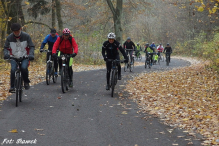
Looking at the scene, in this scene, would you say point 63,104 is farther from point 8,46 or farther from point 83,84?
point 83,84

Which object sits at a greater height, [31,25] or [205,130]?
[31,25]

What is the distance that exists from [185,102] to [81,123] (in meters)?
4.31

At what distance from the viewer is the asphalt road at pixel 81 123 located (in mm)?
6051

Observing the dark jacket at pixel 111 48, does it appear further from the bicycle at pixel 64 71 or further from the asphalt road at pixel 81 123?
the asphalt road at pixel 81 123

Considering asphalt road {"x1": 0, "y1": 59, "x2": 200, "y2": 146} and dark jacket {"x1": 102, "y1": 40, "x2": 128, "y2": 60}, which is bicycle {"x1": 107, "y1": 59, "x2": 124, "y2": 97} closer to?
dark jacket {"x1": 102, "y1": 40, "x2": 128, "y2": 60}

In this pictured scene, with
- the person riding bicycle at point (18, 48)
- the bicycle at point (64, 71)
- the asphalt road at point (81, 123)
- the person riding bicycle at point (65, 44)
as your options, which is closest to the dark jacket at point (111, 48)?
the person riding bicycle at point (65, 44)

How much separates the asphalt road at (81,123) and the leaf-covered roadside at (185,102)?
0.45 metres

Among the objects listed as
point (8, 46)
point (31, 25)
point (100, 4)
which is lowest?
point (8, 46)

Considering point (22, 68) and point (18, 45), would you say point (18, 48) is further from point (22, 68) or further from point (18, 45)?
point (22, 68)

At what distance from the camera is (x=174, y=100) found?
428 inches

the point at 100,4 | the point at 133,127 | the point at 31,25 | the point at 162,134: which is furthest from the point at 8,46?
the point at 100,4

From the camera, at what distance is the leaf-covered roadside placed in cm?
748

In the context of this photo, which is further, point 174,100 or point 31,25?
point 31,25

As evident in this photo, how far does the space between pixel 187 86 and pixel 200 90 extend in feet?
3.40
